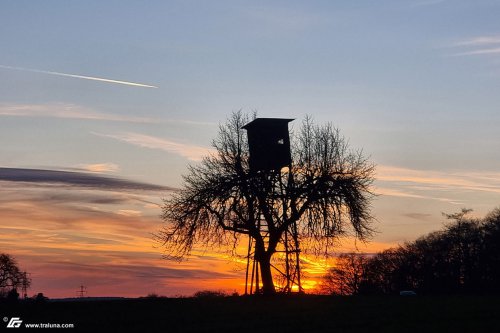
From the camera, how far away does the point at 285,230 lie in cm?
5203

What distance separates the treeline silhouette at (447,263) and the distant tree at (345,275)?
4.70 meters

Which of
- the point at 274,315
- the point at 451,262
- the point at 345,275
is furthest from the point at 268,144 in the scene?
the point at 345,275

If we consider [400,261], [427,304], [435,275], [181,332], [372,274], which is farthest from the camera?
[372,274]

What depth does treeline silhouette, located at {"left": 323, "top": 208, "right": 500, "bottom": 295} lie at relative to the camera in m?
87.9

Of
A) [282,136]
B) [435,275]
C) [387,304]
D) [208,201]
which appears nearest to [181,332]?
[387,304]

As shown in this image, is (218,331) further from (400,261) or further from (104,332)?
(400,261)

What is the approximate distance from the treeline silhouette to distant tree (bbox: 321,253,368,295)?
4.70m

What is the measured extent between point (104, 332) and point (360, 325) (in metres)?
9.47

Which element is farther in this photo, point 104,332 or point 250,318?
point 250,318

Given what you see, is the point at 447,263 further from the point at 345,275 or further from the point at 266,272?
the point at 266,272

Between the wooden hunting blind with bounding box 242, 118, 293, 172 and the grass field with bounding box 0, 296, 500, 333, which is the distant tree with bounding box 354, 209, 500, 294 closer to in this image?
the wooden hunting blind with bounding box 242, 118, 293, 172

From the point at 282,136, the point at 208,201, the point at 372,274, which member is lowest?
the point at 372,274

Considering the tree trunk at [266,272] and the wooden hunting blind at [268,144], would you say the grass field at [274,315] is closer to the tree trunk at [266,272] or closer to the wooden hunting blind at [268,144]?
the tree trunk at [266,272]

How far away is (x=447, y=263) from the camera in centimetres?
9462
